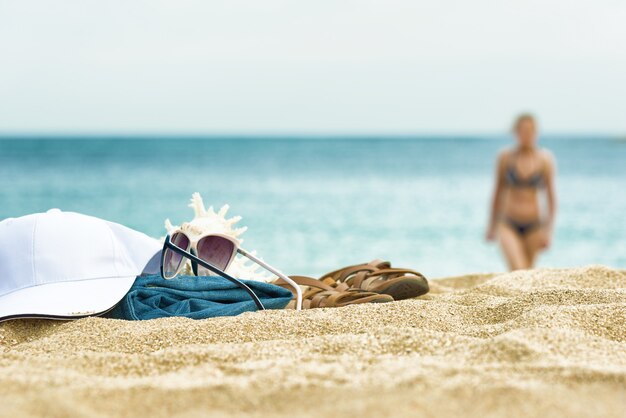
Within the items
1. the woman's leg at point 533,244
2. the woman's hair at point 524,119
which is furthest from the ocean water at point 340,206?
the woman's hair at point 524,119

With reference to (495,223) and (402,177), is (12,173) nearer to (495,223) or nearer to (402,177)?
(402,177)

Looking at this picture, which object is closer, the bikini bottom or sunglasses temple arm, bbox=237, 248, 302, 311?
sunglasses temple arm, bbox=237, 248, 302, 311

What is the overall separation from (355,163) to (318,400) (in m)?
42.0

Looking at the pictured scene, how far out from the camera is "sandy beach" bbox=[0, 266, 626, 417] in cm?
173

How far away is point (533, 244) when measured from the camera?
686 centimetres

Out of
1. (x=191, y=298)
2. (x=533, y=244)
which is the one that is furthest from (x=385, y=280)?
(x=533, y=244)

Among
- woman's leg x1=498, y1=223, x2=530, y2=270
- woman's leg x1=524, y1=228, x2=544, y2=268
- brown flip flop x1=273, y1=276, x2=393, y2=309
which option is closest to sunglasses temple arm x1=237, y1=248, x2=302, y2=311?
brown flip flop x1=273, y1=276, x2=393, y2=309

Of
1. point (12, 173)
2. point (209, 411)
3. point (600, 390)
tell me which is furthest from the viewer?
point (12, 173)

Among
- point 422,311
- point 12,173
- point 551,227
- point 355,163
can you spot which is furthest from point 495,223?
point 355,163

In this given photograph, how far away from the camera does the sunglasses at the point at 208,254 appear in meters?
3.09

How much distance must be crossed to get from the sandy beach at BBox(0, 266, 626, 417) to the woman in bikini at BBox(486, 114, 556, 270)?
12.7ft

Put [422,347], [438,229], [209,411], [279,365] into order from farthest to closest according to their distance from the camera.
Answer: [438,229], [422,347], [279,365], [209,411]

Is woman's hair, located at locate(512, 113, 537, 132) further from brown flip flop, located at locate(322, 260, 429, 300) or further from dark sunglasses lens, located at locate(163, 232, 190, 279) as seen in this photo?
dark sunglasses lens, located at locate(163, 232, 190, 279)

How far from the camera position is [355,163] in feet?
143
